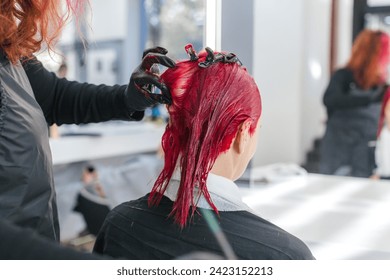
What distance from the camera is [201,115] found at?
85cm

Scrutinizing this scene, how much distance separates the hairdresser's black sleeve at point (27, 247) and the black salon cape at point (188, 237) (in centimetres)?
46

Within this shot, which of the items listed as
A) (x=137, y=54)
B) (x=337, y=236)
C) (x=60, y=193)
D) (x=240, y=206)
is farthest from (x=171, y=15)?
(x=240, y=206)

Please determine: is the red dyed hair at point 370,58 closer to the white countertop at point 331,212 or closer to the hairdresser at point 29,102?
the white countertop at point 331,212

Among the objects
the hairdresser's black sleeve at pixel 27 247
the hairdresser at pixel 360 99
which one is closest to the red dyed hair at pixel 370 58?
the hairdresser at pixel 360 99

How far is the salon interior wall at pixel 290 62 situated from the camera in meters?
1.69

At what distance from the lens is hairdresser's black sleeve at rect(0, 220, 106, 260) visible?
0.35 m

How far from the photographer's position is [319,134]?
4.93 meters

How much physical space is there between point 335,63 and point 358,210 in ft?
13.4

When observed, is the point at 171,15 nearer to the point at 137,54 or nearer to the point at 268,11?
the point at 137,54

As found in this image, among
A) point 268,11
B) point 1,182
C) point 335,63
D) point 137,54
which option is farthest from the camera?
point 335,63

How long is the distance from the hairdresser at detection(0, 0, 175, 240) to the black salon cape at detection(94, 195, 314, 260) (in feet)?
0.51

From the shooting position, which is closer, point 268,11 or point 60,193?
point 268,11

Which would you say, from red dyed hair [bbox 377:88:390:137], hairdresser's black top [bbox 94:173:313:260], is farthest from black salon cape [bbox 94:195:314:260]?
red dyed hair [bbox 377:88:390:137]

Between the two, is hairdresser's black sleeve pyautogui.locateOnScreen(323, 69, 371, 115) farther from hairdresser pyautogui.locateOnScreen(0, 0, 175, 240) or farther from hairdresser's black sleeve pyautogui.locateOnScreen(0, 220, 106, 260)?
hairdresser's black sleeve pyautogui.locateOnScreen(0, 220, 106, 260)
